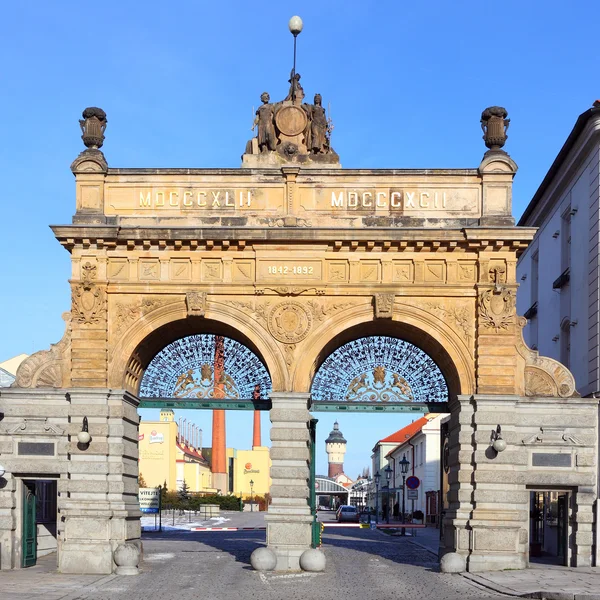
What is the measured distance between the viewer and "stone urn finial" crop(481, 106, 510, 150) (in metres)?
24.3

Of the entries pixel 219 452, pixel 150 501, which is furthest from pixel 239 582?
pixel 219 452

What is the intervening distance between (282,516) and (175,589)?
3925mm

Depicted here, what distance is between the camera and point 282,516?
23281 mm

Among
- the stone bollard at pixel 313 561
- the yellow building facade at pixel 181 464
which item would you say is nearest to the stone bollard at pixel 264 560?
the stone bollard at pixel 313 561

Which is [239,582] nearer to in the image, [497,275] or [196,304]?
[196,304]

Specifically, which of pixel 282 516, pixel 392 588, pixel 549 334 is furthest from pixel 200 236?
pixel 549 334

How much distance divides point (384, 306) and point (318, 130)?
4.78 meters

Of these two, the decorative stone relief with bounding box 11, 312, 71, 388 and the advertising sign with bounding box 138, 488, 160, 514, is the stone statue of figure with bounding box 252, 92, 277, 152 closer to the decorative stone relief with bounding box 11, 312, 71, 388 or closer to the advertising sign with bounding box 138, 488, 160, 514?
the decorative stone relief with bounding box 11, 312, 71, 388

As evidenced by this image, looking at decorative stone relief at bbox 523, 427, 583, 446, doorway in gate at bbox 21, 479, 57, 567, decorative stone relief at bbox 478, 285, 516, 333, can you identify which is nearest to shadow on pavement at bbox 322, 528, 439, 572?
decorative stone relief at bbox 523, 427, 583, 446

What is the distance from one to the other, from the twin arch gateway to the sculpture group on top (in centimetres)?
11

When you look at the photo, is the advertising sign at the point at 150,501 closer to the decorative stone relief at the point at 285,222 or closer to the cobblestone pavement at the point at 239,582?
the cobblestone pavement at the point at 239,582

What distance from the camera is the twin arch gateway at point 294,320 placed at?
23.2 meters

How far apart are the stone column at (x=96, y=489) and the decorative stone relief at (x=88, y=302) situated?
5.44 ft

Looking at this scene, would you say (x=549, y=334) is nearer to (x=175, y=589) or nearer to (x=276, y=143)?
(x=276, y=143)
